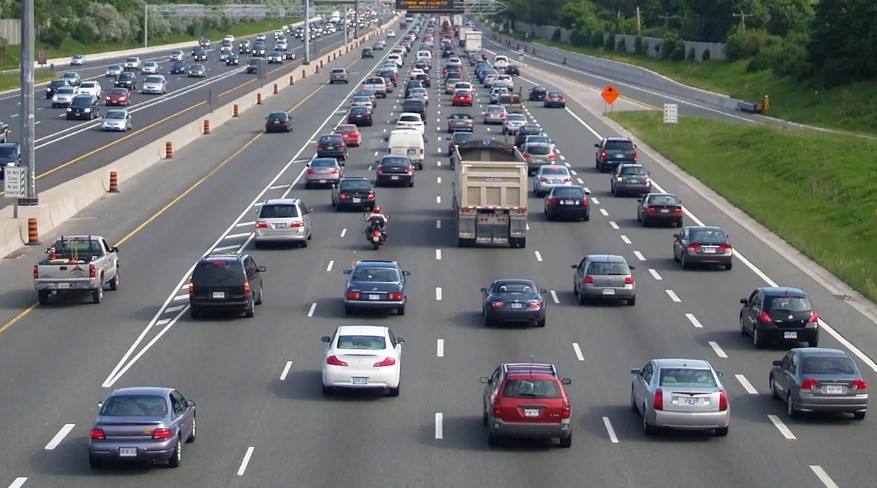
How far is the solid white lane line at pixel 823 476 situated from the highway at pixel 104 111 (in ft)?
135

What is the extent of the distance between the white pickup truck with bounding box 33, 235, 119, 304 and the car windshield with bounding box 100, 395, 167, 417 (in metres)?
15.3

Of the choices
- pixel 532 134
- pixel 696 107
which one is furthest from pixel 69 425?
pixel 696 107

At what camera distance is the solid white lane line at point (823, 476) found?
930 inches

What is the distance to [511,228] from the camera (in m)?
49.4

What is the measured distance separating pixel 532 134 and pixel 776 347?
42810mm

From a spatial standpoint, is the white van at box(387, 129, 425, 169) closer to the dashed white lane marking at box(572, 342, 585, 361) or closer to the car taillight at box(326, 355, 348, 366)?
the dashed white lane marking at box(572, 342, 585, 361)

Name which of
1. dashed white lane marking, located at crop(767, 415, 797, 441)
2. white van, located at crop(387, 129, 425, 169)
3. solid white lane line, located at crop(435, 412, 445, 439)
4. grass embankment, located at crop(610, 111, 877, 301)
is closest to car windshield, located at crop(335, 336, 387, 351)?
solid white lane line, located at crop(435, 412, 445, 439)

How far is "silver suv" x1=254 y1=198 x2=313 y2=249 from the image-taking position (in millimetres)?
47875

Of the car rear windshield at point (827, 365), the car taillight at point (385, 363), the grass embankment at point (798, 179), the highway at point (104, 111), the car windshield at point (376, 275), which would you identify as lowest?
the highway at point (104, 111)

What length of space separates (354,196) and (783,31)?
93119mm

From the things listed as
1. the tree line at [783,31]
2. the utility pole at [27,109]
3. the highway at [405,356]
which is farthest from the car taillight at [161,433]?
the tree line at [783,31]

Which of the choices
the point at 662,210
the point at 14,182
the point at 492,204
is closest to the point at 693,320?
the point at 492,204

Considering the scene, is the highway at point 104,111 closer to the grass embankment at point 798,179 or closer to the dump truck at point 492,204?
the dump truck at point 492,204

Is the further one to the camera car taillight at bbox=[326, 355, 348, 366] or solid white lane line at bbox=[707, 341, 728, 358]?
solid white lane line at bbox=[707, 341, 728, 358]
